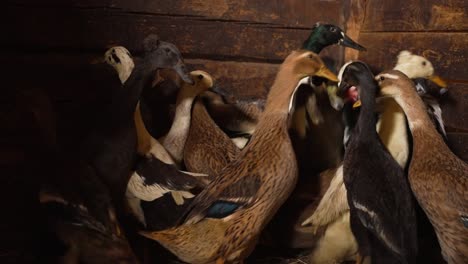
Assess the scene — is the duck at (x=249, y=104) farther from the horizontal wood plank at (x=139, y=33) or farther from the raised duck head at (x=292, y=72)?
the raised duck head at (x=292, y=72)

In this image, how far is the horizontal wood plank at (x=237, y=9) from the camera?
269cm

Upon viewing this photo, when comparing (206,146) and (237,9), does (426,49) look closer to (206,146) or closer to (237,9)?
(237,9)

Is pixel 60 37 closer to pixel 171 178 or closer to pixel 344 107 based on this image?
pixel 171 178

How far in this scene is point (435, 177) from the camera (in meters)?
2.27

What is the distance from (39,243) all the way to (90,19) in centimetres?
104

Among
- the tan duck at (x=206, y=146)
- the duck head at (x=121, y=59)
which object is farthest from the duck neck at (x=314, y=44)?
the duck head at (x=121, y=59)

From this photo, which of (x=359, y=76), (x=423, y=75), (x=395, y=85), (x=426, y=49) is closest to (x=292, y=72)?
→ (x=359, y=76)

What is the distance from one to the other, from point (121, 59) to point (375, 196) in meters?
1.21

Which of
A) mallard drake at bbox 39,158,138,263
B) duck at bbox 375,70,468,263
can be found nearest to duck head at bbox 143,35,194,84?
mallard drake at bbox 39,158,138,263

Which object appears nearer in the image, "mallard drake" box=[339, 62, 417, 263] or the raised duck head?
"mallard drake" box=[339, 62, 417, 263]

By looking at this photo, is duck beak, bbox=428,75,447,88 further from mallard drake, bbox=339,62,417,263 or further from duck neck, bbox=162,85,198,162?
duck neck, bbox=162,85,198,162

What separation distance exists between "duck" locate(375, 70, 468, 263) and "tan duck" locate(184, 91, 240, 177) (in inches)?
28.2

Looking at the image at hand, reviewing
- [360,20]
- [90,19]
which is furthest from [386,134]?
[90,19]

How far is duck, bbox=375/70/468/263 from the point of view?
7.26 feet
